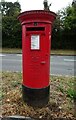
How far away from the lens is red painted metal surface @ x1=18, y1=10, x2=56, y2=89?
4367 millimetres

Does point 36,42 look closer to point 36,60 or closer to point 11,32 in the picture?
point 36,60

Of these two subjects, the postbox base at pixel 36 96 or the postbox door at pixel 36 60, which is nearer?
the postbox door at pixel 36 60

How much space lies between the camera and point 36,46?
→ 14.5 ft

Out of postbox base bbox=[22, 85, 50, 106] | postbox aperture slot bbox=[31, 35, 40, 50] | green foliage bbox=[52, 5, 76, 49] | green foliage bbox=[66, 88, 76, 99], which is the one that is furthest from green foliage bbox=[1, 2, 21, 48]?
postbox aperture slot bbox=[31, 35, 40, 50]

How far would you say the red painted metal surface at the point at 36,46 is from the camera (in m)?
4.37

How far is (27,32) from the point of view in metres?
4.45

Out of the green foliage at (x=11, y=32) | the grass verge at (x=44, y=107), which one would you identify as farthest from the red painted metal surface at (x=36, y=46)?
the green foliage at (x=11, y=32)

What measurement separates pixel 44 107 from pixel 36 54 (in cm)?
101

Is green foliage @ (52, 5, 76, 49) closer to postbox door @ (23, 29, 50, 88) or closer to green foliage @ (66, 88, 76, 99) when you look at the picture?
green foliage @ (66, 88, 76, 99)

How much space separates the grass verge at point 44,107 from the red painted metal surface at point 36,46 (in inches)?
16.8

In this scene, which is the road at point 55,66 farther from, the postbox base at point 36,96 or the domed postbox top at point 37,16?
the domed postbox top at point 37,16

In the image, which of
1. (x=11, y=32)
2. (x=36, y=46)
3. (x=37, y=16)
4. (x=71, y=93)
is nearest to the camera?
(x=37, y=16)

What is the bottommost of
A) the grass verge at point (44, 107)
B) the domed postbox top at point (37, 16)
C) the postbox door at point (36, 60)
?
the grass verge at point (44, 107)

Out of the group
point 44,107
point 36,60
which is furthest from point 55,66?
point 36,60
